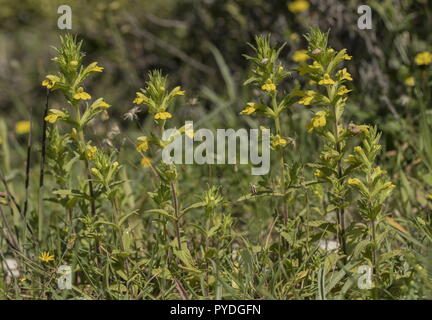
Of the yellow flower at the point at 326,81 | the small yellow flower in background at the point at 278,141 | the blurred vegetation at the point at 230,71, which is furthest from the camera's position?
the blurred vegetation at the point at 230,71

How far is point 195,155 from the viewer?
3.47 metres

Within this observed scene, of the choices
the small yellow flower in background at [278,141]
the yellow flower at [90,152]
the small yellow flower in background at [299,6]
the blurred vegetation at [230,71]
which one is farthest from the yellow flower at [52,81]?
the small yellow flower in background at [299,6]

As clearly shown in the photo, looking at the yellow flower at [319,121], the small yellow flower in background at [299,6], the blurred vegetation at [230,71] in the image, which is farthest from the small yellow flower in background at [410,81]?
the yellow flower at [319,121]

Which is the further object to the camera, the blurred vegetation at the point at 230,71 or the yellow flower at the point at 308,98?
the blurred vegetation at the point at 230,71

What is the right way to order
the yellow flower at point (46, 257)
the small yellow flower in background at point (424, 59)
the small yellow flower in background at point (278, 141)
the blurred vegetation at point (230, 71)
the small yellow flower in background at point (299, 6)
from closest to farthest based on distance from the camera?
the small yellow flower in background at point (278, 141)
the yellow flower at point (46, 257)
the blurred vegetation at point (230, 71)
the small yellow flower in background at point (424, 59)
the small yellow flower in background at point (299, 6)

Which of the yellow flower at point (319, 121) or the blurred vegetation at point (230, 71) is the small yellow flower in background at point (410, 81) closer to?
the blurred vegetation at point (230, 71)

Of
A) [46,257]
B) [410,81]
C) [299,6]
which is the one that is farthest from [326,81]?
[299,6]

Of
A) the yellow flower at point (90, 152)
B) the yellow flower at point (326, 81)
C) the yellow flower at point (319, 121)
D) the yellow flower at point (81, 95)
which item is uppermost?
the yellow flower at point (326, 81)

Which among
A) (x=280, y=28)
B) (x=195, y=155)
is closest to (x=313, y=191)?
(x=195, y=155)

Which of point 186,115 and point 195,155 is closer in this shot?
point 195,155

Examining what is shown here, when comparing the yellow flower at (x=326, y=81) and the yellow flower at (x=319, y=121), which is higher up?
the yellow flower at (x=326, y=81)

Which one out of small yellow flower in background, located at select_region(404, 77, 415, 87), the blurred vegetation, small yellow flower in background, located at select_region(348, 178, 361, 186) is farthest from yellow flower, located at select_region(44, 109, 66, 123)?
small yellow flower in background, located at select_region(404, 77, 415, 87)
